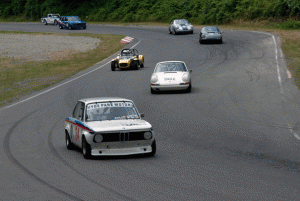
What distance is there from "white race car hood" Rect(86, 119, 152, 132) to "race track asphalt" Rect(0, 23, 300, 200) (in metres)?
0.70

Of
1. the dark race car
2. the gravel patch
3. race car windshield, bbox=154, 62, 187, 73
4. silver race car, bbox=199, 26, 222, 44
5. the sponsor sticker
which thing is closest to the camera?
the sponsor sticker

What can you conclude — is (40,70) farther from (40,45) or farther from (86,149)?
(86,149)

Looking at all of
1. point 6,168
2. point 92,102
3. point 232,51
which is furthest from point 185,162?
point 232,51

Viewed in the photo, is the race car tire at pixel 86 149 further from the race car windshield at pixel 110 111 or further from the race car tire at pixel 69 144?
the race car tire at pixel 69 144

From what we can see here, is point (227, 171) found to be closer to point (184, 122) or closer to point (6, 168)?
point (6, 168)

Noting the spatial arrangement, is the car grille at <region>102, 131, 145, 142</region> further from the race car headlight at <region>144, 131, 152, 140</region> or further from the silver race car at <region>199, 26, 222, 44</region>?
the silver race car at <region>199, 26, 222, 44</region>

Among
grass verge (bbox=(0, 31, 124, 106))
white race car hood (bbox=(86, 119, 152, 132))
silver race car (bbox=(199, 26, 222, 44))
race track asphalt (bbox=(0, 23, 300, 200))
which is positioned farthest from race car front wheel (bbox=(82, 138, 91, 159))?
silver race car (bbox=(199, 26, 222, 44))

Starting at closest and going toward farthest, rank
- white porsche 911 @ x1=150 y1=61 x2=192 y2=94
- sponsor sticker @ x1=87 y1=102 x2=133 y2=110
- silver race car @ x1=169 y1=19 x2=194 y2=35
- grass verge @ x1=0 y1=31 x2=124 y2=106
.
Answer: sponsor sticker @ x1=87 y1=102 x2=133 y2=110, white porsche 911 @ x1=150 y1=61 x2=192 y2=94, grass verge @ x1=0 y1=31 x2=124 y2=106, silver race car @ x1=169 y1=19 x2=194 y2=35

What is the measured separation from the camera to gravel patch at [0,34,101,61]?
4278cm

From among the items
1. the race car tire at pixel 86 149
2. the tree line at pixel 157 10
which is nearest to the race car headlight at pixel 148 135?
the race car tire at pixel 86 149

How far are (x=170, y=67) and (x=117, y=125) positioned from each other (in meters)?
13.5

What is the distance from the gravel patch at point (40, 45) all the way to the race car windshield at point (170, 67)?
17.5m

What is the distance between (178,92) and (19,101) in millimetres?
6979

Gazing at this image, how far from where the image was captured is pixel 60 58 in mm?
39500
